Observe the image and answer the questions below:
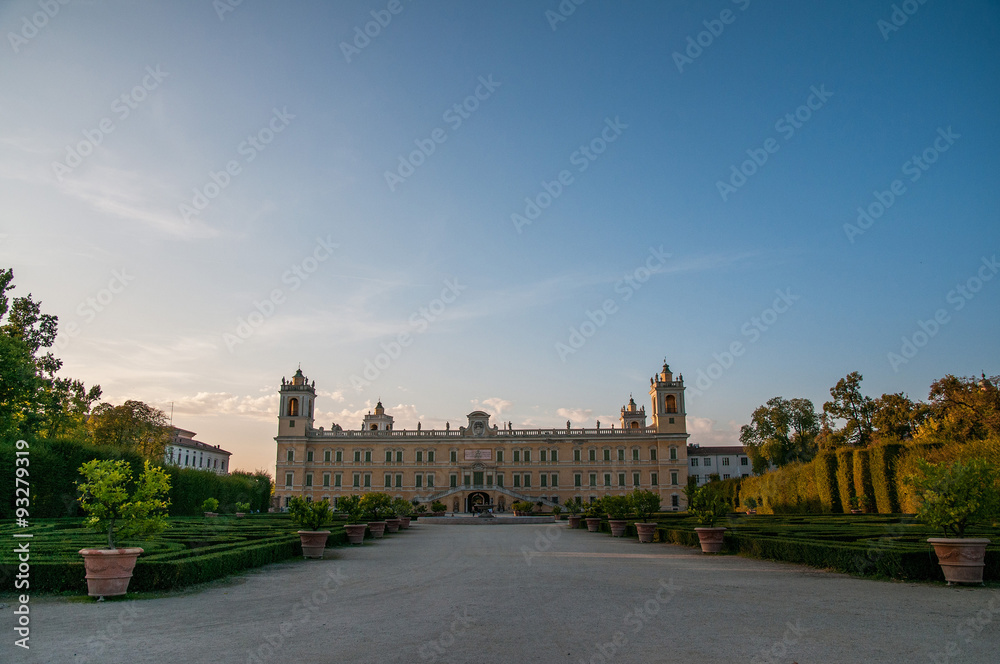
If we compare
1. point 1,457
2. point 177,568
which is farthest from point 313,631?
point 1,457

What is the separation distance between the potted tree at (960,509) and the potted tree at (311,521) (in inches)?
534

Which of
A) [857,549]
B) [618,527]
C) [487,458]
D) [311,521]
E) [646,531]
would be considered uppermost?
[487,458]

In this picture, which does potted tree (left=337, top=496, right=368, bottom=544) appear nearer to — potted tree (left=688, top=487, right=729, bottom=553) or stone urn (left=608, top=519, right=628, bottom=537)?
stone urn (left=608, top=519, right=628, bottom=537)

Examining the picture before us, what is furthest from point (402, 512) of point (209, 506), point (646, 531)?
point (646, 531)

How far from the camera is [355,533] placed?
22.6 metres

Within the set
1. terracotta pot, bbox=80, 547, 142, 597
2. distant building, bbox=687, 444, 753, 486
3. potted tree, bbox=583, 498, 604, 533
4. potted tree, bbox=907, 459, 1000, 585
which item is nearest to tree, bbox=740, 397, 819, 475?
distant building, bbox=687, 444, 753, 486

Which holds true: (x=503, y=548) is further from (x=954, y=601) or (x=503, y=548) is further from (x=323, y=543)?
(x=954, y=601)

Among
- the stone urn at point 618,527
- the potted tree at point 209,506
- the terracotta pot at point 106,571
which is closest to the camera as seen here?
the terracotta pot at point 106,571

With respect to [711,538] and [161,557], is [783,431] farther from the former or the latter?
[161,557]

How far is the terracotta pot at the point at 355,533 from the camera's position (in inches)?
880

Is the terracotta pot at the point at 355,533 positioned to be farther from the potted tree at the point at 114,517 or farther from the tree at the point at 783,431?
the tree at the point at 783,431

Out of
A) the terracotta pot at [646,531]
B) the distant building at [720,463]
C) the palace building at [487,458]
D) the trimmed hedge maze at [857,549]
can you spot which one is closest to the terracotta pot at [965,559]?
the trimmed hedge maze at [857,549]

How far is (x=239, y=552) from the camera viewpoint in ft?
43.9

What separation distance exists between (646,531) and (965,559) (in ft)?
42.9
